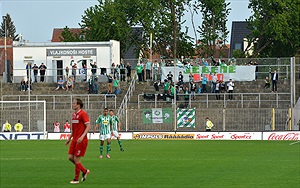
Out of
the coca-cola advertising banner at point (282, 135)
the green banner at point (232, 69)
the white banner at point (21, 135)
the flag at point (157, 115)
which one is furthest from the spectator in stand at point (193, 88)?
the white banner at point (21, 135)

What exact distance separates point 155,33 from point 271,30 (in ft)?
37.0

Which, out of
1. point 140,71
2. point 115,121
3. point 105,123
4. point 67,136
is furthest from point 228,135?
point 105,123

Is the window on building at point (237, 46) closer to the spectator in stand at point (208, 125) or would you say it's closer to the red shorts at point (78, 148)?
the spectator in stand at point (208, 125)

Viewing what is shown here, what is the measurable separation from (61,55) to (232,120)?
71.5 ft

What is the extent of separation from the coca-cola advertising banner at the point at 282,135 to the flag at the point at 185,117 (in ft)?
20.8

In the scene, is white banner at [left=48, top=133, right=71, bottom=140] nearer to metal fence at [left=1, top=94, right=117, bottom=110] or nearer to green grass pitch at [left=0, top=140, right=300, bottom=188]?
metal fence at [left=1, top=94, right=117, bottom=110]

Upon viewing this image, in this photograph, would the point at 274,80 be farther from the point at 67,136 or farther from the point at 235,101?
the point at 67,136

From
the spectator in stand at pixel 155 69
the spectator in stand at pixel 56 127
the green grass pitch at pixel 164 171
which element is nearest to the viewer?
the green grass pitch at pixel 164 171

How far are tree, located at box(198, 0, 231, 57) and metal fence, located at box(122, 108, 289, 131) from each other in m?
27.6

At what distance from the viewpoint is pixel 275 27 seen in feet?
237

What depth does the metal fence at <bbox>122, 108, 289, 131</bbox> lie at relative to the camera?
167 feet

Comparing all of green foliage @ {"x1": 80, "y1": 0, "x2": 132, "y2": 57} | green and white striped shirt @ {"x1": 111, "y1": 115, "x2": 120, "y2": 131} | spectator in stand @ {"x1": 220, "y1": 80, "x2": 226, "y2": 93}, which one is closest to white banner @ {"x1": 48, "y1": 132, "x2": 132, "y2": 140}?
spectator in stand @ {"x1": 220, "y1": 80, "x2": 226, "y2": 93}

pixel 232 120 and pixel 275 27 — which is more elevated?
pixel 275 27

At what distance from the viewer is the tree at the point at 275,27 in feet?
238
